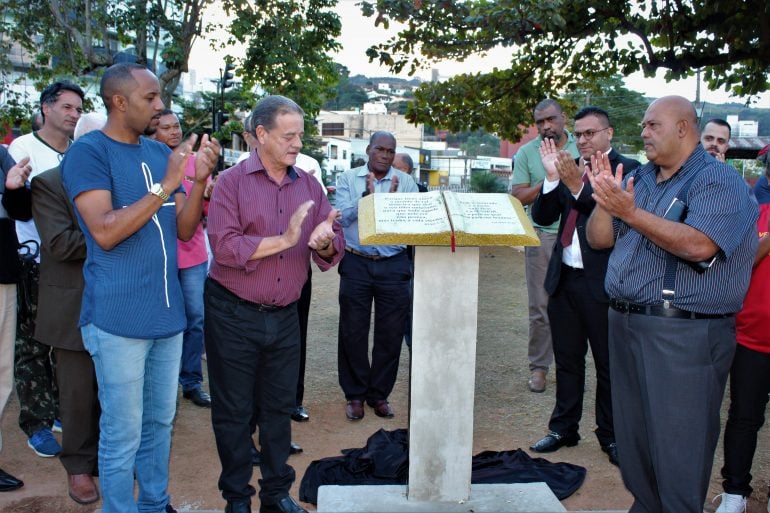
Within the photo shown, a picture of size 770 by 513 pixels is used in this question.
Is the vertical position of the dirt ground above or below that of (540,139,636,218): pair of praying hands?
below

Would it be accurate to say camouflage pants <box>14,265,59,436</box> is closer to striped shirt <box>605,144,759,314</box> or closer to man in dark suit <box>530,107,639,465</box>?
man in dark suit <box>530,107,639,465</box>

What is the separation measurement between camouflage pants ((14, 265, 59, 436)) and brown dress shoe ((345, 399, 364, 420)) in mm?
2109

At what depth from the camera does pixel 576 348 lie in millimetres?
4957

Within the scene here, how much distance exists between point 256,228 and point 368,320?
215cm

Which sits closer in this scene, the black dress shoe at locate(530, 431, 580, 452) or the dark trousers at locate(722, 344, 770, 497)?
the dark trousers at locate(722, 344, 770, 497)

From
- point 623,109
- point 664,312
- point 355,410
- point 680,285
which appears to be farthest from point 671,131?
point 623,109

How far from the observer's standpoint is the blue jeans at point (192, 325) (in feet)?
18.2

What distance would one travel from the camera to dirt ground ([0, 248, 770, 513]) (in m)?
4.15

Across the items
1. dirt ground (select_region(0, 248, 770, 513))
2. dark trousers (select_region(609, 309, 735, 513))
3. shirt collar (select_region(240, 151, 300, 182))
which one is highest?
shirt collar (select_region(240, 151, 300, 182))

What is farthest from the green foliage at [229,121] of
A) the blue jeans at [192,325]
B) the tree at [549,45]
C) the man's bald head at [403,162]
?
the blue jeans at [192,325]

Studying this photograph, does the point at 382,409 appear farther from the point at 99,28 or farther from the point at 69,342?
the point at 99,28

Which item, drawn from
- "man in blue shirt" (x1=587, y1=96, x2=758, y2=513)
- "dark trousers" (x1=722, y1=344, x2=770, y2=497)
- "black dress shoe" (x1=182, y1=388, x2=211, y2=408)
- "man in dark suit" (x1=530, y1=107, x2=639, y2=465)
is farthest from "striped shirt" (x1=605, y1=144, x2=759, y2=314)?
"black dress shoe" (x1=182, y1=388, x2=211, y2=408)

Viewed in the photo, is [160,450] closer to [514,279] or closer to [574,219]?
[574,219]

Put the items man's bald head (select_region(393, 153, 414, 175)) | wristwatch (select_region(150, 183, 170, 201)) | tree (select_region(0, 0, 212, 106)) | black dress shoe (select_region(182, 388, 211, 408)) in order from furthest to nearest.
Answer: tree (select_region(0, 0, 212, 106)) → man's bald head (select_region(393, 153, 414, 175)) → black dress shoe (select_region(182, 388, 211, 408)) → wristwatch (select_region(150, 183, 170, 201))
